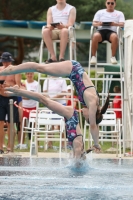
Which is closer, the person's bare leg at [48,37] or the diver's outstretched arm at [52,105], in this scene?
the diver's outstretched arm at [52,105]

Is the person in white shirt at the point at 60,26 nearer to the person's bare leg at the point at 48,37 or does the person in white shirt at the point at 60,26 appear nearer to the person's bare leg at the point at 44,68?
the person's bare leg at the point at 48,37

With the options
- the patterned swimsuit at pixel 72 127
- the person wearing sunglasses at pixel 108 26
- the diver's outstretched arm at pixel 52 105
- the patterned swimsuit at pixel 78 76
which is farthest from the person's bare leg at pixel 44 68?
the person wearing sunglasses at pixel 108 26

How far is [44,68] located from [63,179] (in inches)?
76.5

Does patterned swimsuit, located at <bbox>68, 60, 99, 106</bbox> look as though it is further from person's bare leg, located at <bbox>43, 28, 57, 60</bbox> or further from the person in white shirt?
person's bare leg, located at <bbox>43, 28, 57, 60</bbox>

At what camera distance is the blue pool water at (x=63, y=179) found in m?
7.27

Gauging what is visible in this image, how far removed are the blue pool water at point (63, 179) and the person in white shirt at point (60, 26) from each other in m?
2.28

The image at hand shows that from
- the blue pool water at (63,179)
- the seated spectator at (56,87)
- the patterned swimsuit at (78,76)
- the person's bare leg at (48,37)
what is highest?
the person's bare leg at (48,37)

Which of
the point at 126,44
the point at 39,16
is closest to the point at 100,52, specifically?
the point at 39,16

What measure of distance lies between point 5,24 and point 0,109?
1355 cm

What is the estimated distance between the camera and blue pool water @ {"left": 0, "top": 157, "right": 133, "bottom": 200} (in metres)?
7.27

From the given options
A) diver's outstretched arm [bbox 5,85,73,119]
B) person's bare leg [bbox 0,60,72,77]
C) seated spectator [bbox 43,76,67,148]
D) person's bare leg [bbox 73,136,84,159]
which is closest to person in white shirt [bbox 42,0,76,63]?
seated spectator [bbox 43,76,67,148]

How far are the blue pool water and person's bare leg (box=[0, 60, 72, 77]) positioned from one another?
1.47 metres

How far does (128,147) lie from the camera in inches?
575

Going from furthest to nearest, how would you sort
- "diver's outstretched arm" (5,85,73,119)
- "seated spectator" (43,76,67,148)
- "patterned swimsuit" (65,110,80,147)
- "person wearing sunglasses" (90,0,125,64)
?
"seated spectator" (43,76,67,148)
"person wearing sunglasses" (90,0,125,64)
"patterned swimsuit" (65,110,80,147)
"diver's outstretched arm" (5,85,73,119)
